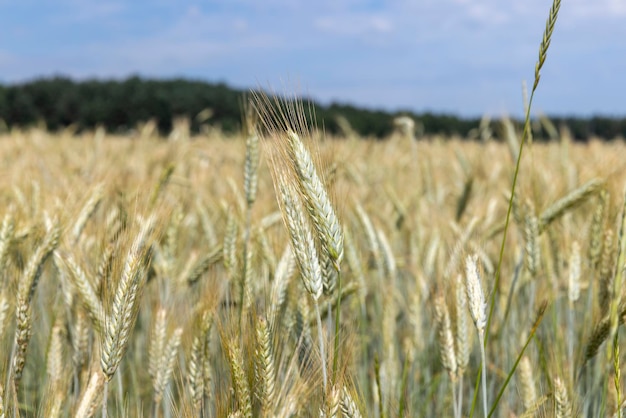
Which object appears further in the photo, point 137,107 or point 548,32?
point 137,107

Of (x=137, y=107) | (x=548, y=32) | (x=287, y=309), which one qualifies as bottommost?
(x=137, y=107)

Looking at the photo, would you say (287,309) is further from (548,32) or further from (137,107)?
(137,107)

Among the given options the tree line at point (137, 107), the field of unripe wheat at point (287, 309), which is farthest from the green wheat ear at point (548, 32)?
the tree line at point (137, 107)

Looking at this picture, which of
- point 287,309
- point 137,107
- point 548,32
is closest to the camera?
point 548,32

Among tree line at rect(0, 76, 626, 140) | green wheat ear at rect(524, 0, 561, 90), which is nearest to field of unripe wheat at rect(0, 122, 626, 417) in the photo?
green wheat ear at rect(524, 0, 561, 90)

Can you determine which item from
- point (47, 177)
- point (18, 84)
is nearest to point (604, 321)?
point (47, 177)

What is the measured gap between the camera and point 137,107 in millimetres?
17438

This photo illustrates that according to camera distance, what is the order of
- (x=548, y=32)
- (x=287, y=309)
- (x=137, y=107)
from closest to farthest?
(x=548, y=32), (x=287, y=309), (x=137, y=107)

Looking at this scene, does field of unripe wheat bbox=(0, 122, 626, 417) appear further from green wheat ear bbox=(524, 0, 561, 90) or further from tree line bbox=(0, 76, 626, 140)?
tree line bbox=(0, 76, 626, 140)

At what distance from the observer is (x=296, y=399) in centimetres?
114

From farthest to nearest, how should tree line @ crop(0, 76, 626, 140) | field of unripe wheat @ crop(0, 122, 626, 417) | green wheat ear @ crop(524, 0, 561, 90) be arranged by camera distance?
tree line @ crop(0, 76, 626, 140) < field of unripe wheat @ crop(0, 122, 626, 417) < green wheat ear @ crop(524, 0, 561, 90)

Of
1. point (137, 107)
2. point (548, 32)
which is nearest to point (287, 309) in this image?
point (548, 32)

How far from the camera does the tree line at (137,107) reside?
1698cm

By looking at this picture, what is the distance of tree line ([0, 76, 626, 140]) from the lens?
55.7 ft
